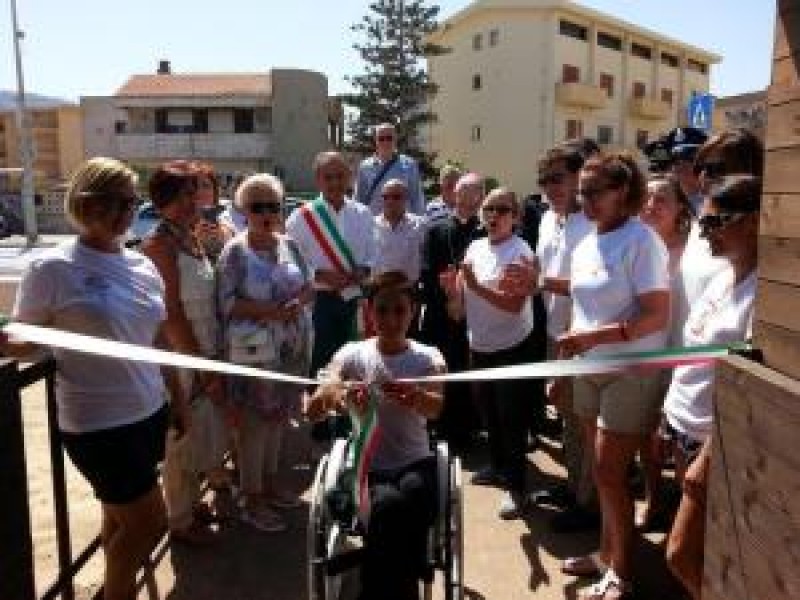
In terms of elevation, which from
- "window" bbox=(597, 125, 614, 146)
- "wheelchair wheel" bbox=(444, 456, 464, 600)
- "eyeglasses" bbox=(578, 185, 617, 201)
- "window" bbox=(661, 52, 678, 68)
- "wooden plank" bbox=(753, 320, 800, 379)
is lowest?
"wheelchair wheel" bbox=(444, 456, 464, 600)

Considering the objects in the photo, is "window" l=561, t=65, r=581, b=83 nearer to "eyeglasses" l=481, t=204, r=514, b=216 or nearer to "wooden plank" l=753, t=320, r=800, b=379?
"eyeglasses" l=481, t=204, r=514, b=216


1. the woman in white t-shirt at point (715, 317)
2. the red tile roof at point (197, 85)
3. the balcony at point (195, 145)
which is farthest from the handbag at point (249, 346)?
the red tile roof at point (197, 85)

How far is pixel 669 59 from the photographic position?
49.5 meters

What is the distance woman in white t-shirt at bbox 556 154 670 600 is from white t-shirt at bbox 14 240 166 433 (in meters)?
1.76

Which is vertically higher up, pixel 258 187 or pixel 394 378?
pixel 258 187

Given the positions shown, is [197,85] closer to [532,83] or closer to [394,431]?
[532,83]

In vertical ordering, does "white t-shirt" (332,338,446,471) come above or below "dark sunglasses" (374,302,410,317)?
below

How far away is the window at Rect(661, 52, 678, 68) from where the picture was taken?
4890cm

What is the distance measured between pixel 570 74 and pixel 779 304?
138 feet

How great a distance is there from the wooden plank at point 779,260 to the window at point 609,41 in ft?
147

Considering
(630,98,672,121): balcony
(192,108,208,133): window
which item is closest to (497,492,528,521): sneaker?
(192,108,208,133): window

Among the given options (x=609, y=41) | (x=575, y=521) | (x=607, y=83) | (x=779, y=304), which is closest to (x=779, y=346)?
(x=779, y=304)

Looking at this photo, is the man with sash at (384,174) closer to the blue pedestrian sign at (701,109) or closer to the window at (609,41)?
the blue pedestrian sign at (701,109)

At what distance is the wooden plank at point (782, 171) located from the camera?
189 cm
